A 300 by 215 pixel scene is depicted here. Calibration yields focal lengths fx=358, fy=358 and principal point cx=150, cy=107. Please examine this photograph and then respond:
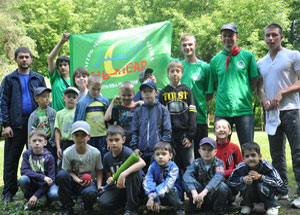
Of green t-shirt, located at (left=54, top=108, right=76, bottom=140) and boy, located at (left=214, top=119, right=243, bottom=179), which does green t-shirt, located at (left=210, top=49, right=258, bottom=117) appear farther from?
green t-shirt, located at (left=54, top=108, right=76, bottom=140)

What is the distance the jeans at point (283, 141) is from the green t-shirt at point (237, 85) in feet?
1.77

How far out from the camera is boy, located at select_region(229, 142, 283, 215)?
4.83 m

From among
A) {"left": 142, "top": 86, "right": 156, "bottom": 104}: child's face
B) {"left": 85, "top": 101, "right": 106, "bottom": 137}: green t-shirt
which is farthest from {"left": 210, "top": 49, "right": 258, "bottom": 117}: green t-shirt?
{"left": 85, "top": 101, "right": 106, "bottom": 137}: green t-shirt

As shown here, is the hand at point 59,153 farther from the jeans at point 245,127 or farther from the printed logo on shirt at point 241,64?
the printed logo on shirt at point 241,64

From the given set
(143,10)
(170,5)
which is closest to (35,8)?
(143,10)

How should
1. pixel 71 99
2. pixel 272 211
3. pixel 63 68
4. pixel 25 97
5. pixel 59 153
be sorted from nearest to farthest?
1. pixel 272 211
2. pixel 59 153
3. pixel 71 99
4. pixel 25 97
5. pixel 63 68

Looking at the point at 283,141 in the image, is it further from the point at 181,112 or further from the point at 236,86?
the point at 181,112

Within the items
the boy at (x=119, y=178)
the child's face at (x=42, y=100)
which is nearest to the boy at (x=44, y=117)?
the child's face at (x=42, y=100)

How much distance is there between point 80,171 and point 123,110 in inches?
44.5

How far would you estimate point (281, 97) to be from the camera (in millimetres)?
5254

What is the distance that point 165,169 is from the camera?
507 cm

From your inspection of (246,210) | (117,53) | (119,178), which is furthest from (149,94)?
(117,53)

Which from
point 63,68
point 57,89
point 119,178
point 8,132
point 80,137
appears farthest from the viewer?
point 63,68

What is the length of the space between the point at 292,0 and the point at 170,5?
8.78 meters
